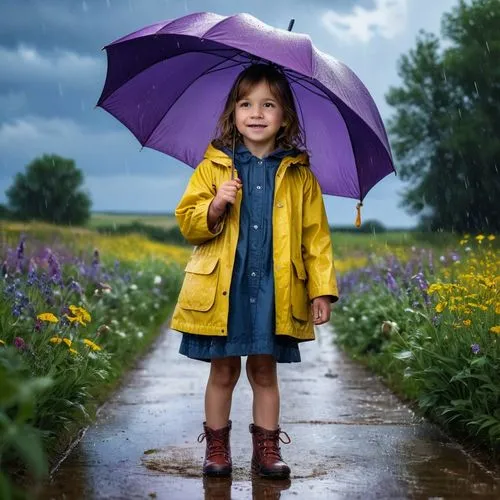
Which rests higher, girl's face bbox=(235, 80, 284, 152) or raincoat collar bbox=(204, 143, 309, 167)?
girl's face bbox=(235, 80, 284, 152)

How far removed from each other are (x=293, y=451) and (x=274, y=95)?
1856mm

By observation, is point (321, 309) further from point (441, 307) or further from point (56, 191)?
point (56, 191)

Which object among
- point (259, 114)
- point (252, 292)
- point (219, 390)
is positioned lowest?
point (219, 390)

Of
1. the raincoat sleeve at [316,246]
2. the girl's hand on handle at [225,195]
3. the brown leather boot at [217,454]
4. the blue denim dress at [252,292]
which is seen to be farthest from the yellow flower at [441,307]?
the girl's hand on handle at [225,195]

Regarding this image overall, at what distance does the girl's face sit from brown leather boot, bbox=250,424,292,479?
1.39 meters

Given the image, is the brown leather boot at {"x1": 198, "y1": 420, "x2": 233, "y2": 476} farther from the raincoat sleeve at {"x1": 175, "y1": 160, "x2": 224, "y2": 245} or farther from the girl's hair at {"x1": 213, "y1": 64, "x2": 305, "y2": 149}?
the girl's hair at {"x1": 213, "y1": 64, "x2": 305, "y2": 149}

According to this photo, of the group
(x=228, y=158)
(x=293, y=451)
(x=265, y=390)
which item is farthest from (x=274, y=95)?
(x=293, y=451)

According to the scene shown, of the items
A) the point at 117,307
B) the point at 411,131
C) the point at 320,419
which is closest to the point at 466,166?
the point at 411,131

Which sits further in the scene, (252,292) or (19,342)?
(19,342)

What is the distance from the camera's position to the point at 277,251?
4.36 metres

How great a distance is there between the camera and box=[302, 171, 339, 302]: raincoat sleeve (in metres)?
4.42

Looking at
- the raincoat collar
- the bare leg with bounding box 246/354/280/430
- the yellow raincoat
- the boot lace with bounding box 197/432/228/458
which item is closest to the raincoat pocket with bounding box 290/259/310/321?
the yellow raincoat

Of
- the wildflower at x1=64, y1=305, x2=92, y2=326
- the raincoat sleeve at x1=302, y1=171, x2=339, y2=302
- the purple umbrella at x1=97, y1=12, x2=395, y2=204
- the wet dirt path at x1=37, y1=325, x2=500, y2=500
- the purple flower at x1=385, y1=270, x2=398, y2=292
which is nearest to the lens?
the wet dirt path at x1=37, y1=325, x2=500, y2=500

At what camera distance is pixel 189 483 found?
426cm
